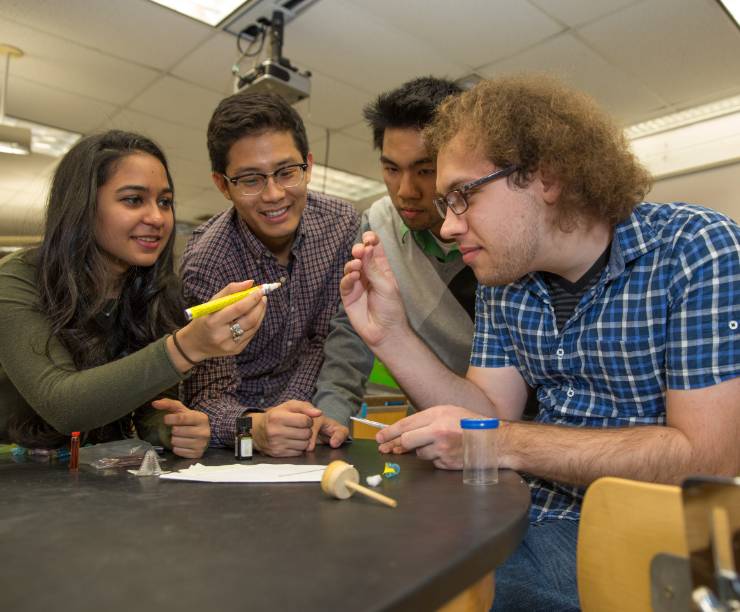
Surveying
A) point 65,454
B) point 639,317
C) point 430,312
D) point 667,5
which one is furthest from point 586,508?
point 667,5

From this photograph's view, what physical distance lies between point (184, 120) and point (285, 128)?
3.34 meters

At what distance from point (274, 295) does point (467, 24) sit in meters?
2.32

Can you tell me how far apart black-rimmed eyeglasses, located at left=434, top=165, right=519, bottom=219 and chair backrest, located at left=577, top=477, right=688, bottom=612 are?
2.91ft

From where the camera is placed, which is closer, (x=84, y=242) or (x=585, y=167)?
(x=585, y=167)

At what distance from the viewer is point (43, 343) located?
1.27 metres

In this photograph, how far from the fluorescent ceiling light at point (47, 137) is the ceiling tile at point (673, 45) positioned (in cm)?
407

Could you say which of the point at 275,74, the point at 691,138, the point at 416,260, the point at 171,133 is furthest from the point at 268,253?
the point at 691,138

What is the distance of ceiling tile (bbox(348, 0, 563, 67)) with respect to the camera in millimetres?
3176

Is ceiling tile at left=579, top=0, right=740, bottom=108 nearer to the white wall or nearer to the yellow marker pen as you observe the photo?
the white wall

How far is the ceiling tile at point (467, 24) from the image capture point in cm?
318

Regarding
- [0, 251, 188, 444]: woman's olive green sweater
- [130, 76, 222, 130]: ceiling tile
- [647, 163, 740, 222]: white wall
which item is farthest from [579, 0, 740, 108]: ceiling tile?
[0, 251, 188, 444]: woman's olive green sweater

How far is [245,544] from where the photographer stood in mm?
637

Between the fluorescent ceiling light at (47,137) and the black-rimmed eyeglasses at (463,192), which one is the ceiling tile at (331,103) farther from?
the black-rimmed eyeglasses at (463,192)

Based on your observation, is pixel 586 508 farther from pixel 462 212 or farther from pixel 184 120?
pixel 184 120
